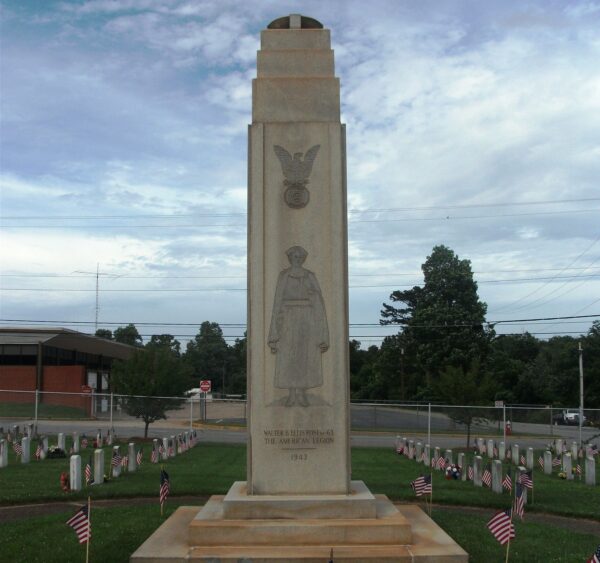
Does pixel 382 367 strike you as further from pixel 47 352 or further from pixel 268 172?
pixel 268 172

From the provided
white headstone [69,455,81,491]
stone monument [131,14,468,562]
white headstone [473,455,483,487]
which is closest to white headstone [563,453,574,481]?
white headstone [473,455,483,487]

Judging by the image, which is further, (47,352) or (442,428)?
(47,352)

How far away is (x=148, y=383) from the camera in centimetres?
3328

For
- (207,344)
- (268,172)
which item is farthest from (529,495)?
(207,344)

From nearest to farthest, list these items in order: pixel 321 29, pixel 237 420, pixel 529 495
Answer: pixel 321 29 < pixel 529 495 < pixel 237 420

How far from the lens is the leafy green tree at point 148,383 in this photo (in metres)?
32.3

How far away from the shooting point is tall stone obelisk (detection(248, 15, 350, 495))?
10203 mm

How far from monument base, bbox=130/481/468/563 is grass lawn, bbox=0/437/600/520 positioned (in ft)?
21.9

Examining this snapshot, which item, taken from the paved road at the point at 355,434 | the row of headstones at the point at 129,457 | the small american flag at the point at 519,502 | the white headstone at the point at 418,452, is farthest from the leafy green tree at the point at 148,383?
the small american flag at the point at 519,502

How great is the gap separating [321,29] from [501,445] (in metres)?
20.5

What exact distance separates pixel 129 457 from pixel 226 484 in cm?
407

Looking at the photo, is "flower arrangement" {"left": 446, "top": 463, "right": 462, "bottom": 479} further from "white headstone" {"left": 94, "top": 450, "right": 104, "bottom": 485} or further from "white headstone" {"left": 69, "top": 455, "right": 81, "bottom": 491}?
"white headstone" {"left": 69, "top": 455, "right": 81, "bottom": 491}

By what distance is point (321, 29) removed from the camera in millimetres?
11195

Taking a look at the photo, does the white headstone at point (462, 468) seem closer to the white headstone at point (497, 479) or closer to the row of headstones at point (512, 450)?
the white headstone at point (497, 479)
